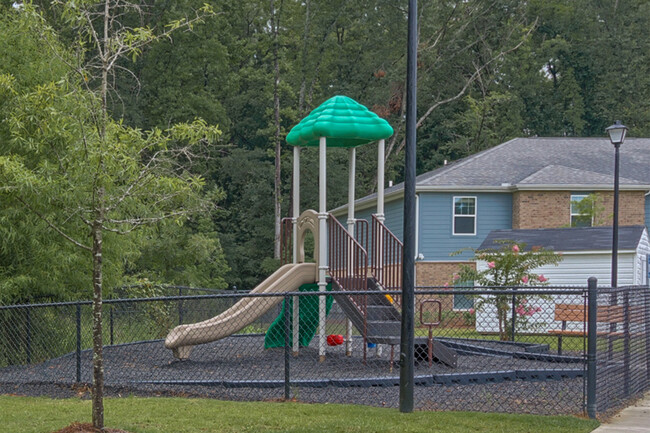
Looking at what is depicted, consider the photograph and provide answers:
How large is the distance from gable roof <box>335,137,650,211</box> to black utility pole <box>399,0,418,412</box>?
20067 millimetres

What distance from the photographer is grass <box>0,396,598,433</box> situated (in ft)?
25.8

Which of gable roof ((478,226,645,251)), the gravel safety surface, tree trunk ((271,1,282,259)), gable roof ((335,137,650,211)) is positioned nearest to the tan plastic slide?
the gravel safety surface

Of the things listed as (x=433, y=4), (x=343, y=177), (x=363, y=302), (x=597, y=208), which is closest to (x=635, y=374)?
(x=363, y=302)

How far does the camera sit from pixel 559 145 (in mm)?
33469

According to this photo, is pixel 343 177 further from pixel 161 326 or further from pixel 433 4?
pixel 161 326

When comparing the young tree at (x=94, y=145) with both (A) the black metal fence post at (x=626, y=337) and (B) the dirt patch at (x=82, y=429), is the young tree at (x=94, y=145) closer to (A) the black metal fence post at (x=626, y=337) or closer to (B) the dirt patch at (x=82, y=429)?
(B) the dirt patch at (x=82, y=429)

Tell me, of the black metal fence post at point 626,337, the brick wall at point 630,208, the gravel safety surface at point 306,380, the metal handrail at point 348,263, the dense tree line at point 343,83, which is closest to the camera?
the gravel safety surface at point 306,380

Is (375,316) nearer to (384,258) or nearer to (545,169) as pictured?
(384,258)

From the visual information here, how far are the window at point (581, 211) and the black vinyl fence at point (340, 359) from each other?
445 inches

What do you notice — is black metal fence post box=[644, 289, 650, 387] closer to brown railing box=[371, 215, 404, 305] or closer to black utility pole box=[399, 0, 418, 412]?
brown railing box=[371, 215, 404, 305]

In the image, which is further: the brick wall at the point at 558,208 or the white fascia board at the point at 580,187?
the brick wall at the point at 558,208

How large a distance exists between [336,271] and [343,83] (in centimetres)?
3061

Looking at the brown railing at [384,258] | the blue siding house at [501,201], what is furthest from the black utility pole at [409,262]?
the blue siding house at [501,201]

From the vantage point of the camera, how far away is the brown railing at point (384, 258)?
13.6 meters
